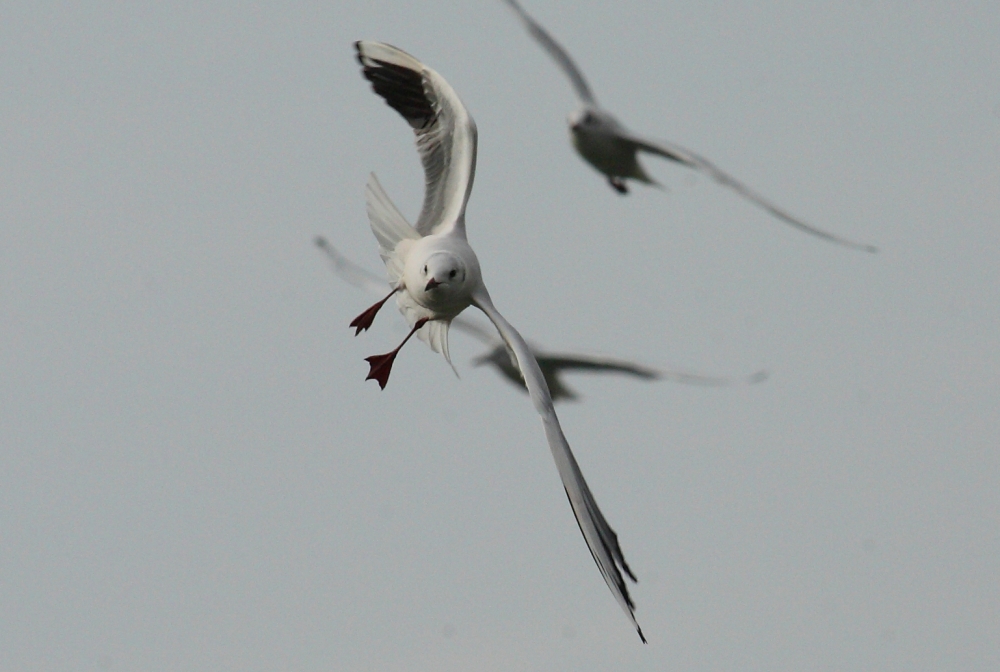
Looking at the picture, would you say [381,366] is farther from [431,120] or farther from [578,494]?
[578,494]

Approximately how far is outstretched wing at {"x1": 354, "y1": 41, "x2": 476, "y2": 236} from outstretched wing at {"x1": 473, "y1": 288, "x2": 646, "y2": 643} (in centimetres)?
123

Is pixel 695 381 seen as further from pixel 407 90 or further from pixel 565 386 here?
pixel 407 90

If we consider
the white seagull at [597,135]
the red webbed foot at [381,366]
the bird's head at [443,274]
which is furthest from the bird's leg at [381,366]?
the white seagull at [597,135]

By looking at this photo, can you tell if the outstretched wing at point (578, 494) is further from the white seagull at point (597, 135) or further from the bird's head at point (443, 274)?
the white seagull at point (597, 135)

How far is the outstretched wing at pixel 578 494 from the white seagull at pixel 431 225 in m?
0.02

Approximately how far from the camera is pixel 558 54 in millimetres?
23938

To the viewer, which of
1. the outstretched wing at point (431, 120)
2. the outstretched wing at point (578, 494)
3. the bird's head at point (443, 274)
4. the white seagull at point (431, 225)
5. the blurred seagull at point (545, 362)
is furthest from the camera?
the blurred seagull at point (545, 362)

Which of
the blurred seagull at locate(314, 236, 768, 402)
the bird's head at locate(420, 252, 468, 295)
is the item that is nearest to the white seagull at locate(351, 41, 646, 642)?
the bird's head at locate(420, 252, 468, 295)

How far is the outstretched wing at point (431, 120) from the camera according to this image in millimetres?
15219

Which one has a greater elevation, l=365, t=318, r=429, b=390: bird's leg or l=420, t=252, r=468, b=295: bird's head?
l=420, t=252, r=468, b=295: bird's head

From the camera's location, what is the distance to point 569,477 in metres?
13.8

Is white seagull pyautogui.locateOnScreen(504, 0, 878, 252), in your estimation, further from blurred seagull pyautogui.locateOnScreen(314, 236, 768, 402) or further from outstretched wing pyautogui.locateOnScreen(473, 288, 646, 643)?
outstretched wing pyautogui.locateOnScreen(473, 288, 646, 643)

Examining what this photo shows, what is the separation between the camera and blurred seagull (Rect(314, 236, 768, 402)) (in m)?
22.3

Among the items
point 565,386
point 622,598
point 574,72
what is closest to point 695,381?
point 565,386
